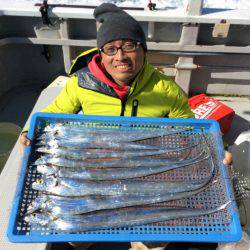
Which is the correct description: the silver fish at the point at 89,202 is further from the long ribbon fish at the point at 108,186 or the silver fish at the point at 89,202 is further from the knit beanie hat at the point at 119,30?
the knit beanie hat at the point at 119,30

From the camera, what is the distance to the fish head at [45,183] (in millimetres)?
2152

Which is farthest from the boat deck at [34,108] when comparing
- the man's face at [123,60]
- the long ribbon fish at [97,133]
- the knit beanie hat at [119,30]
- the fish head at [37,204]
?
the knit beanie hat at [119,30]

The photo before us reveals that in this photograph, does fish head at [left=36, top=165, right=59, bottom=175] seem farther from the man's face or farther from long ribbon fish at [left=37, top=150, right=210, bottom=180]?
the man's face

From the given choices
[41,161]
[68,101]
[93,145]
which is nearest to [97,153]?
[93,145]

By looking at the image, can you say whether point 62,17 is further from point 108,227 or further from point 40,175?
point 108,227

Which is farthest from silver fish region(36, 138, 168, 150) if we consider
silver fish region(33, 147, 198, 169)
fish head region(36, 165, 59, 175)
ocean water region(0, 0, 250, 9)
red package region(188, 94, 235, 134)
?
ocean water region(0, 0, 250, 9)

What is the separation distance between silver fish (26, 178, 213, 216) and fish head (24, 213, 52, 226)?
4cm

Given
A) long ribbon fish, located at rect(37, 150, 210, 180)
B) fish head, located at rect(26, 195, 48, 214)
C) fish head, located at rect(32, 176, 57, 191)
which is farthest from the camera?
long ribbon fish, located at rect(37, 150, 210, 180)

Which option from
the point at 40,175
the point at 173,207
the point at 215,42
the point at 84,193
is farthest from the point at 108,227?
the point at 215,42

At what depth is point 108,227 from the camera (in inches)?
77.9

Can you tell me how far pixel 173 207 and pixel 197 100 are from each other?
232 centimetres

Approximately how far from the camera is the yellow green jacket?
2705mm

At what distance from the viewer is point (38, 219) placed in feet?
6.49

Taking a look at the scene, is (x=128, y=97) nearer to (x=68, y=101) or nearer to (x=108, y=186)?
(x=68, y=101)
